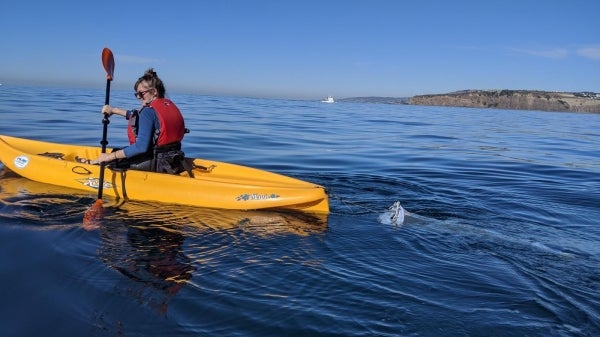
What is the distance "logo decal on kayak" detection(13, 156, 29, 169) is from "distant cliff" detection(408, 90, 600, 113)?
416 ft

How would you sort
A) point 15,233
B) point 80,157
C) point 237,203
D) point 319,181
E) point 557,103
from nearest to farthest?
point 15,233
point 237,203
point 80,157
point 319,181
point 557,103

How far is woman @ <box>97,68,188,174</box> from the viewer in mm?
7027

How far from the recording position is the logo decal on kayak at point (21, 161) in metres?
8.08

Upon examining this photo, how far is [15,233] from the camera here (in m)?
5.50

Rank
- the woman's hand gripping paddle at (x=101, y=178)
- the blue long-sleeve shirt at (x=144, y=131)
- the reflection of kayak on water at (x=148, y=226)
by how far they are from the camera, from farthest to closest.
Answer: the blue long-sleeve shirt at (x=144, y=131) → the woman's hand gripping paddle at (x=101, y=178) → the reflection of kayak on water at (x=148, y=226)

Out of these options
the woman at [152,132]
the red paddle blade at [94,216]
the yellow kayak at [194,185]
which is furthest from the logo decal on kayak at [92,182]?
the red paddle blade at [94,216]

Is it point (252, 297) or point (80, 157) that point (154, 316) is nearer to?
point (252, 297)

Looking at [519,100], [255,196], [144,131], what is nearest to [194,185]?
[255,196]

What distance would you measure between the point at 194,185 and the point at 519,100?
131m

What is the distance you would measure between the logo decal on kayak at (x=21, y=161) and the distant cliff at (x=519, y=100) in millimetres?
126711

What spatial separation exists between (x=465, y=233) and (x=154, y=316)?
4.20 meters

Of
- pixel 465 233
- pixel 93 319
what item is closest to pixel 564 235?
pixel 465 233

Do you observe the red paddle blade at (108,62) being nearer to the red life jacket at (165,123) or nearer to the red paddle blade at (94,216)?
the red life jacket at (165,123)

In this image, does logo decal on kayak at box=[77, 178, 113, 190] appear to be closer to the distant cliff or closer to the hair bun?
the hair bun
